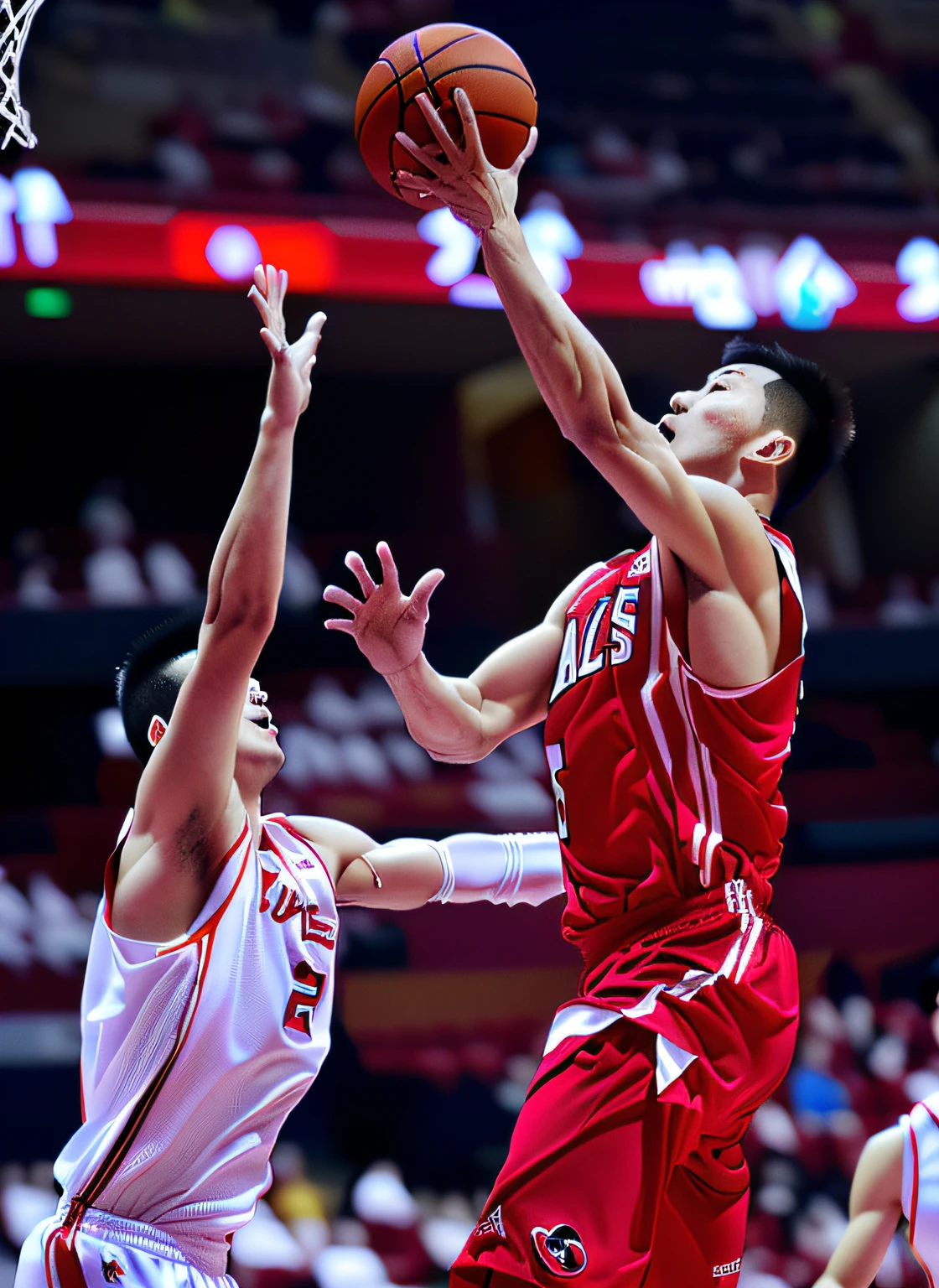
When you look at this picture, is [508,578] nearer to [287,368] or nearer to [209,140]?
[209,140]

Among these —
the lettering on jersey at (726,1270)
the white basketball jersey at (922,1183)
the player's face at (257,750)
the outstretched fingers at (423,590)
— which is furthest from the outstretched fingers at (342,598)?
the white basketball jersey at (922,1183)

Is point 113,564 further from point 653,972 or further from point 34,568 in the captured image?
point 653,972

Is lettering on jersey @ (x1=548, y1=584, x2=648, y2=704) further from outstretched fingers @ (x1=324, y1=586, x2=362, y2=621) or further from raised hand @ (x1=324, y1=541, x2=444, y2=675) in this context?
outstretched fingers @ (x1=324, y1=586, x2=362, y2=621)

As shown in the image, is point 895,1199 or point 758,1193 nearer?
point 895,1199

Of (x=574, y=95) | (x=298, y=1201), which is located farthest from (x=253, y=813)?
(x=574, y=95)

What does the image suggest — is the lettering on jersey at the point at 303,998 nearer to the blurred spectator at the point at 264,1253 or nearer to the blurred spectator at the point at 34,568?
the blurred spectator at the point at 264,1253

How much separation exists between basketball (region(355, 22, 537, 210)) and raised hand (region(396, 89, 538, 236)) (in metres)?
0.16

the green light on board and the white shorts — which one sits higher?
the green light on board

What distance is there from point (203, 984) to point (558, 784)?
697mm

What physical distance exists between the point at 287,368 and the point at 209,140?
574 centimetres

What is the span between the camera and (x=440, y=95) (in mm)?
2480

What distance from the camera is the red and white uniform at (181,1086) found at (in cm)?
221

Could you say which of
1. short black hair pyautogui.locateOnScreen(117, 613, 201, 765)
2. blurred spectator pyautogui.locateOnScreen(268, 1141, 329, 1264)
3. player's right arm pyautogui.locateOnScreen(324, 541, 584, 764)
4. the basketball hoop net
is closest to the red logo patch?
short black hair pyautogui.locateOnScreen(117, 613, 201, 765)

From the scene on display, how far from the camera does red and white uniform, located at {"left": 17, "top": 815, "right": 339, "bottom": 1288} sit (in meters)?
2.21
